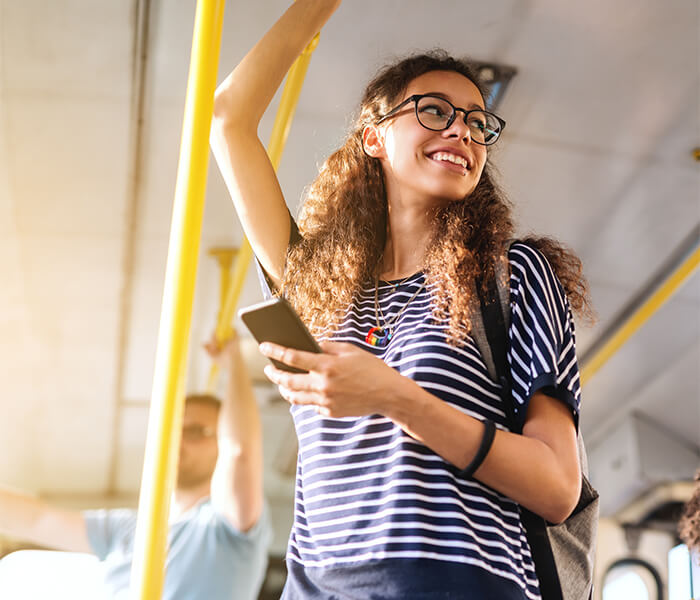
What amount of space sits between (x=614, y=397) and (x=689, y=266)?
2330mm

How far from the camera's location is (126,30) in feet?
12.7

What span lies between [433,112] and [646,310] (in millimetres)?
4312

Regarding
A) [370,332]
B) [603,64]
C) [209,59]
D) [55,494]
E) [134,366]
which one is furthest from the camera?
[55,494]

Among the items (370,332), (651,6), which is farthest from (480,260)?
(651,6)

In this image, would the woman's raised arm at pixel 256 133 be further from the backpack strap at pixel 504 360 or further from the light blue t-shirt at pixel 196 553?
the light blue t-shirt at pixel 196 553

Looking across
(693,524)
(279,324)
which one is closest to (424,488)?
(279,324)

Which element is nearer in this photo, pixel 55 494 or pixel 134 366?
pixel 134 366

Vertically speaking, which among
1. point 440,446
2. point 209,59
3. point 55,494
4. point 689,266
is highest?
point 689,266

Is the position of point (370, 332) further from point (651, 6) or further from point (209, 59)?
point (651, 6)

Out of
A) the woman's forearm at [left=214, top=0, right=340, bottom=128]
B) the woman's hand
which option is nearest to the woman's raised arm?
the woman's forearm at [left=214, top=0, right=340, bottom=128]

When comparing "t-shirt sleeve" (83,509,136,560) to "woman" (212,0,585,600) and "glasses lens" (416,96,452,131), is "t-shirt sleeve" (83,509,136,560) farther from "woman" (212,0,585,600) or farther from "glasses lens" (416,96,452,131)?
"glasses lens" (416,96,452,131)

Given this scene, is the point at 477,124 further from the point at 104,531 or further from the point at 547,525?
the point at 104,531

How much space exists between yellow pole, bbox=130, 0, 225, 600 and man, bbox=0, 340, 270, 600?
4.77ft

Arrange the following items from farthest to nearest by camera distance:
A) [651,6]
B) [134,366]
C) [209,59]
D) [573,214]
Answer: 1. [134,366]
2. [573,214]
3. [651,6]
4. [209,59]
